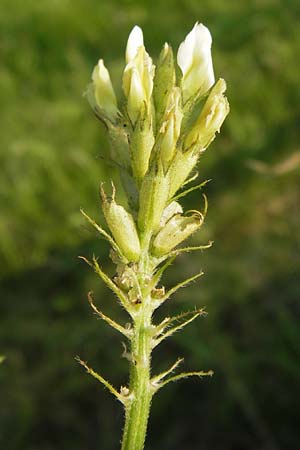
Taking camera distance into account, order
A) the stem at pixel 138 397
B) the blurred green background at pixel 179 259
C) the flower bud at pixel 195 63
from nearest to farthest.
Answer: the stem at pixel 138 397 < the flower bud at pixel 195 63 < the blurred green background at pixel 179 259

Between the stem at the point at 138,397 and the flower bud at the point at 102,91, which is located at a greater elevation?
the flower bud at the point at 102,91

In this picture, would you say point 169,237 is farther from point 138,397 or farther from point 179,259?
point 179,259

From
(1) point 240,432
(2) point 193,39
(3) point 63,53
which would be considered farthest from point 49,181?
(2) point 193,39

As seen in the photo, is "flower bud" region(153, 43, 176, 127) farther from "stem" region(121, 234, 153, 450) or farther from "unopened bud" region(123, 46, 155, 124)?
"stem" region(121, 234, 153, 450)

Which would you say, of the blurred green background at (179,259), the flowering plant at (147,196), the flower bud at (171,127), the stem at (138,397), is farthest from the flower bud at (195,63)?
the blurred green background at (179,259)

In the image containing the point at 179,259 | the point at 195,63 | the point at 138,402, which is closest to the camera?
the point at 138,402

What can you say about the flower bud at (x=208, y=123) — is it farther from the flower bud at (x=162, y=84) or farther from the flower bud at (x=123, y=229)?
the flower bud at (x=123, y=229)

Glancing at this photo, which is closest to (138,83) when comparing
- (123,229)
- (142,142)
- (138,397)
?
(142,142)
